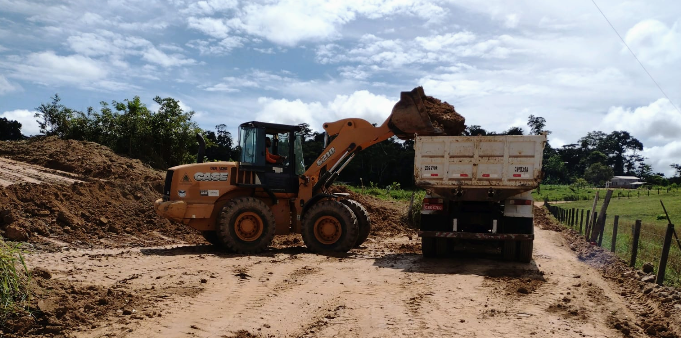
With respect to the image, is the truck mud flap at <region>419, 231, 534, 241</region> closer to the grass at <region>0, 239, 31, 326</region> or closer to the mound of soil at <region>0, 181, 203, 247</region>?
the mound of soil at <region>0, 181, 203, 247</region>

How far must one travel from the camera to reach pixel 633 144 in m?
120

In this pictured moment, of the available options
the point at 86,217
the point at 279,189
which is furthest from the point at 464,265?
the point at 86,217

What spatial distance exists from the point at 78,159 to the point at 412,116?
14371 mm

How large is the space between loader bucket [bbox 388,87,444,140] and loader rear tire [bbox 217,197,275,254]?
3490 millimetres

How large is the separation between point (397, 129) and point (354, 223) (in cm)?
229

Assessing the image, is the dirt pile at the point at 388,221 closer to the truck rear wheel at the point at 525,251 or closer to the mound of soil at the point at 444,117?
the mound of soil at the point at 444,117

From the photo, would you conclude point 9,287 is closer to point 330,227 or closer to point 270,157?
point 330,227

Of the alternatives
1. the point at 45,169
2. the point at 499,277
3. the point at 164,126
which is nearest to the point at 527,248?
the point at 499,277

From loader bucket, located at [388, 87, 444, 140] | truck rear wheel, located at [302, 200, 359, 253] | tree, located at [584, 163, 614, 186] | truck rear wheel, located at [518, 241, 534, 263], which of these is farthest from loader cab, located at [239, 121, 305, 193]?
tree, located at [584, 163, 614, 186]

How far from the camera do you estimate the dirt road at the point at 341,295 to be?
6027 millimetres

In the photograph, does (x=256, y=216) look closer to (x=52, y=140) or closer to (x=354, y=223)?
(x=354, y=223)

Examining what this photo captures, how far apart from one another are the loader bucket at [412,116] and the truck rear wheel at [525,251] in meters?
2.84

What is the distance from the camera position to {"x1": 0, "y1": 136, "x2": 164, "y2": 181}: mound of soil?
19953 millimetres

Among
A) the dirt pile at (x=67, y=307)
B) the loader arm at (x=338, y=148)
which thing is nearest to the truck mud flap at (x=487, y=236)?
the loader arm at (x=338, y=148)
